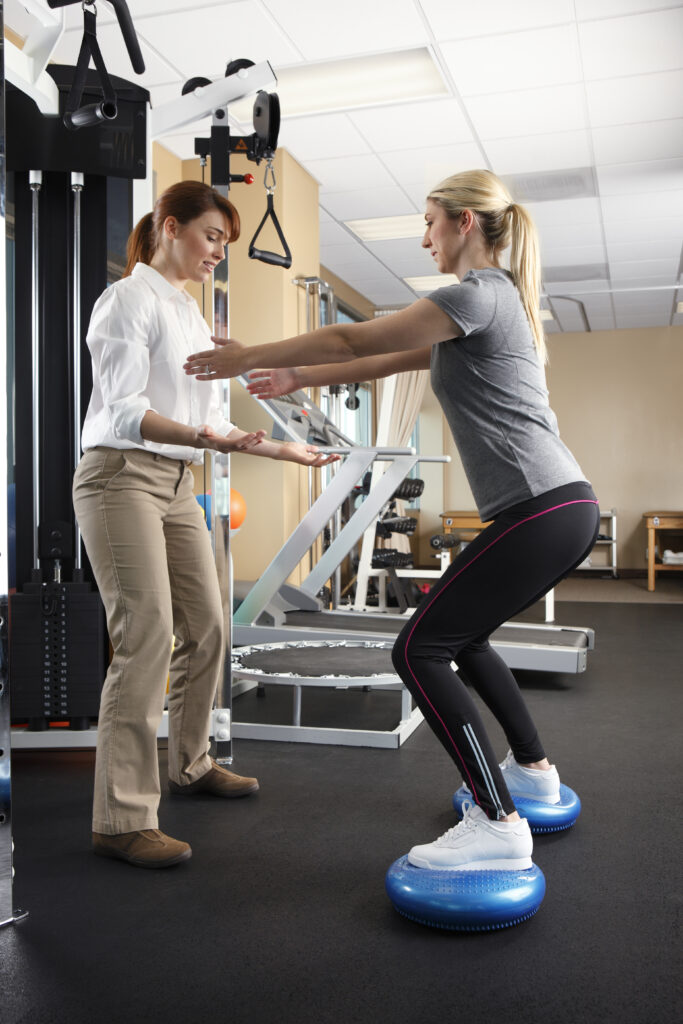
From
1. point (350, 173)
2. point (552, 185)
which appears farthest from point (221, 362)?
point (552, 185)

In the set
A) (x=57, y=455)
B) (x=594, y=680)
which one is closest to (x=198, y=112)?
(x=57, y=455)

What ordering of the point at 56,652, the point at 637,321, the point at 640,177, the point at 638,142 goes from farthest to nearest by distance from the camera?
the point at 637,321
the point at 640,177
the point at 638,142
the point at 56,652

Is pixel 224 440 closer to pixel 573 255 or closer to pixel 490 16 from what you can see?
pixel 490 16

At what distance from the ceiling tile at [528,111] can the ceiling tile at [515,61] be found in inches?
3.6

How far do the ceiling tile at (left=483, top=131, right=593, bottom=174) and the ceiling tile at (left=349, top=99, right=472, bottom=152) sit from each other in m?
0.27

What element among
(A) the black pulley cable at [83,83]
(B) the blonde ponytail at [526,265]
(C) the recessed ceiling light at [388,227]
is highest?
(C) the recessed ceiling light at [388,227]

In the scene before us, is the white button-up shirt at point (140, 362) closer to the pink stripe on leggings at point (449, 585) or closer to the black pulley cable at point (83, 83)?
the black pulley cable at point (83, 83)

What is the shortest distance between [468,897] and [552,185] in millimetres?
5394

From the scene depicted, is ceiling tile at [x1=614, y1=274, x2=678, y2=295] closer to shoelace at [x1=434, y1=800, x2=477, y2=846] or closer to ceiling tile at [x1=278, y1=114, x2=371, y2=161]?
ceiling tile at [x1=278, y1=114, x2=371, y2=161]

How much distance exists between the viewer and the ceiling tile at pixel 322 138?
498cm

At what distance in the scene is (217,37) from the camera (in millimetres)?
4051

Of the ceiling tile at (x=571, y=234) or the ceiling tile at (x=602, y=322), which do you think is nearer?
the ceiling tile at (x=571, y=234)

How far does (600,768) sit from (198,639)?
4.45ft

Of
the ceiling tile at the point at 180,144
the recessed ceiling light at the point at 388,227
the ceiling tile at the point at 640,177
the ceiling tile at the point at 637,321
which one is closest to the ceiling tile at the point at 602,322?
the ceiling tile at the point at 637,321
